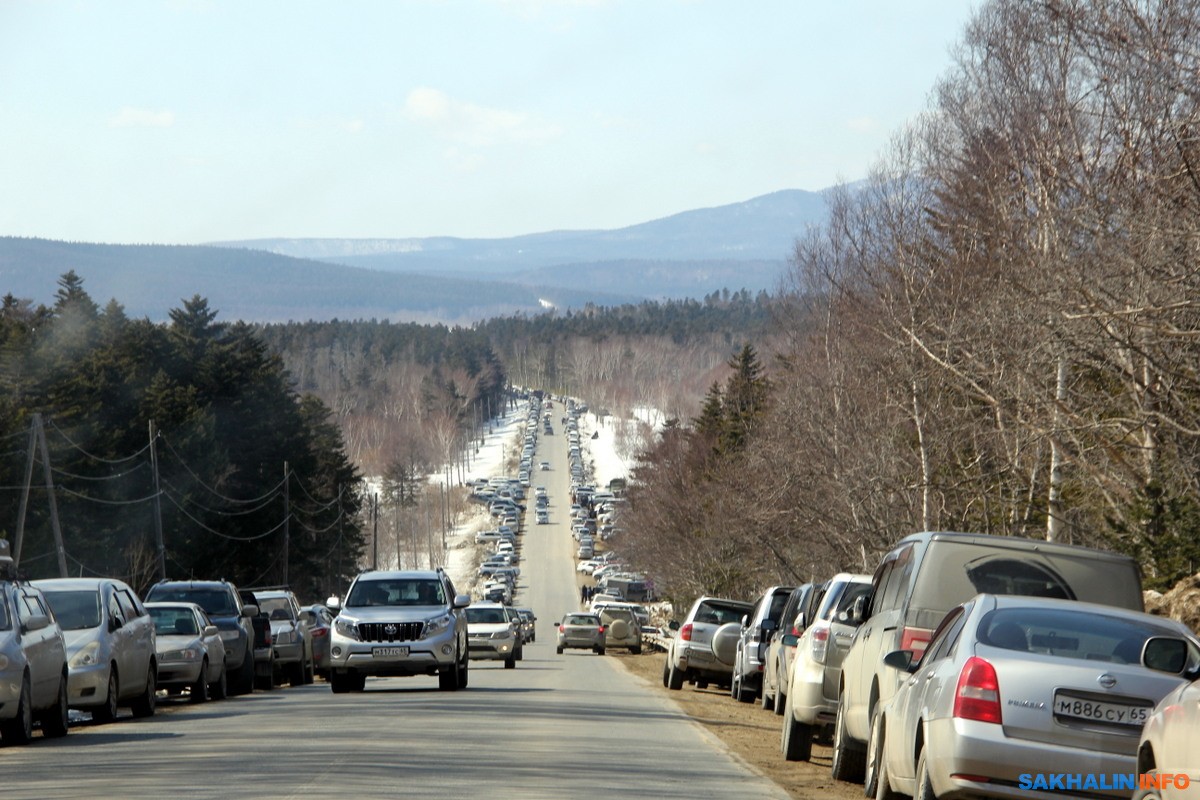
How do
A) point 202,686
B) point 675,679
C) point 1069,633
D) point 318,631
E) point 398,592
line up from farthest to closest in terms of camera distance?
1. point 318,631
2. point 675,679
3. point 398,592
4. point 202,686
5. point 1069,633

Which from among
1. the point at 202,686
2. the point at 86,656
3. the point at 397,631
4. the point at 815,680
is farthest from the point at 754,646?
the point at 86,656

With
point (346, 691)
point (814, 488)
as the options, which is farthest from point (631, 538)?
point (346, 691)

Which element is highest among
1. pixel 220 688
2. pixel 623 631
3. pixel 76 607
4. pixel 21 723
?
pixel 76 607

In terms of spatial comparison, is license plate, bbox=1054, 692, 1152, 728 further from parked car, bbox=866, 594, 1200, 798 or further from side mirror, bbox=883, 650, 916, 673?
side mirror, bbox=883, 650, 916, 673

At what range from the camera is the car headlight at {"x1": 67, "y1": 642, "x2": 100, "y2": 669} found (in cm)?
1925

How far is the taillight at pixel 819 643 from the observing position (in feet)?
54.2

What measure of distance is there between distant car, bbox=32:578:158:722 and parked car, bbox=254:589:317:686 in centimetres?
942

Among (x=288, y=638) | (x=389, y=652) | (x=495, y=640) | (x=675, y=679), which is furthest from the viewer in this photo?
(x=495, y=640)

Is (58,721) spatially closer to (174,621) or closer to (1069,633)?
(174,621)

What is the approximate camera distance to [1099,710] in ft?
31.3

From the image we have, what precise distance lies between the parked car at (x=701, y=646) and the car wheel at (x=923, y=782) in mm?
20399

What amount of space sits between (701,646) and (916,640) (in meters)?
18.7

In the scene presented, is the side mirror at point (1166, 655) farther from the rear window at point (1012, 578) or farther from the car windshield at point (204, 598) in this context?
the car windshield at point (204, 598)

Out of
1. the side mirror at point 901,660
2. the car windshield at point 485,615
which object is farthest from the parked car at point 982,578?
the car windshield at point 485,615
